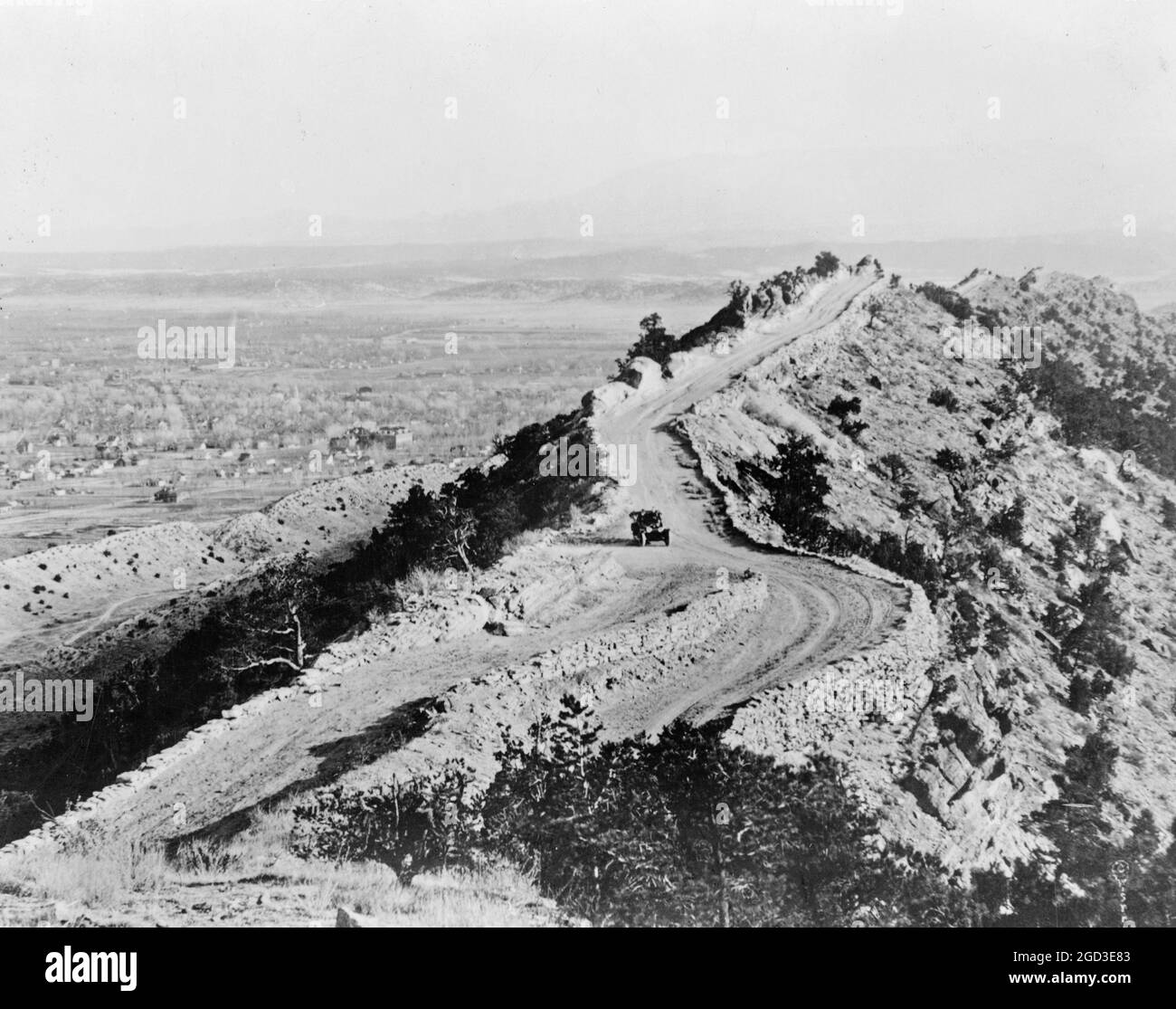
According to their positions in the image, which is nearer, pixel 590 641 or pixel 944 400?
pixel 590 641

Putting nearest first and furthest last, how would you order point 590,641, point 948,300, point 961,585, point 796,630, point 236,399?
point 590,641
point 796,630
point 961,585
point 948,300
point 236,399

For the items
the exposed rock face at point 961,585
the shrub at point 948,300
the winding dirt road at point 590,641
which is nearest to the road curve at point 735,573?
the winding dirt road at point 590,641

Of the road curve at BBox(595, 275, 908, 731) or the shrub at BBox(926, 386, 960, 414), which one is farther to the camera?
the shrub at BBox(926, 386, 960, 414)

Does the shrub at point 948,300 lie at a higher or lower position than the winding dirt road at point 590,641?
higher

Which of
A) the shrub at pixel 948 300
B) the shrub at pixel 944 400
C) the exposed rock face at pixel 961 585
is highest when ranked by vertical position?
the shrub at pixel 948 300

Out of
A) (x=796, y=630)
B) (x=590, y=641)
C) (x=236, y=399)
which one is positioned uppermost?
(x=236, y=399)

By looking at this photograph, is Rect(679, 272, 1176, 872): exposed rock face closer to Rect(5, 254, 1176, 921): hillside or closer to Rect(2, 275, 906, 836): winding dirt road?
Rect(5, 254, 1176, 921): hillside

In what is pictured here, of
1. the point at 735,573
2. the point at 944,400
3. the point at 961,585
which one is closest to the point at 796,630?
the point at 735,573

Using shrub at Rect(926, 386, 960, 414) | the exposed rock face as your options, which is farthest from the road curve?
shrub at Rect(926, 386, 960, 414)

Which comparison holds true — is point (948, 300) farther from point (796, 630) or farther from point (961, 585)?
point (796, 630)

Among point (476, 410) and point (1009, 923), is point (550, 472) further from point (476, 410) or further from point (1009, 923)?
point (476, 410)

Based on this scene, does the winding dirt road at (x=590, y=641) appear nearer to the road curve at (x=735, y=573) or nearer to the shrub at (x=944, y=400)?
the road curve at (x=735, y=573)

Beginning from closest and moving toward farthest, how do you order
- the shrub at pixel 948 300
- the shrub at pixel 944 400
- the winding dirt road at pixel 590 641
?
the winding dirt road at pixel 590 641 → the shrub at pixel 944 400 → the shrub at pixel 948 300
